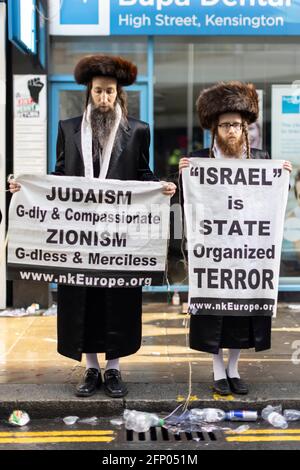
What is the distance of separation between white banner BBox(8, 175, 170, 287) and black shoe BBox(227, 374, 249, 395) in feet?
3.04

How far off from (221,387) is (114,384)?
766mm

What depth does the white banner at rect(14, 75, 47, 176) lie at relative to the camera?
289 inches

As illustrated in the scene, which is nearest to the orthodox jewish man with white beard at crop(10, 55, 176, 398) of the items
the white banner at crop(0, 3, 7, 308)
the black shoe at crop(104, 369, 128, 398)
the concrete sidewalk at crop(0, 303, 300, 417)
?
the black shoe at crop(104, 369, 128, 398)

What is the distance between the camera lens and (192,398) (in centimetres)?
446

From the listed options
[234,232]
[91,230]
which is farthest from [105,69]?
[234,232]

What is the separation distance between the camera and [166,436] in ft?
13.5

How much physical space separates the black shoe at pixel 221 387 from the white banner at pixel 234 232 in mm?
535

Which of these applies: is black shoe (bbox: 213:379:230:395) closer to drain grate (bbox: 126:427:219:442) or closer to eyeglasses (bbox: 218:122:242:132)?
drain grate (bbox: 126:427:219:442)

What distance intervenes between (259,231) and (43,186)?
156 cm

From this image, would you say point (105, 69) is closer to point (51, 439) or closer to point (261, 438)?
point (51, 439)

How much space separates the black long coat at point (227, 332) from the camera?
445 centimetres
